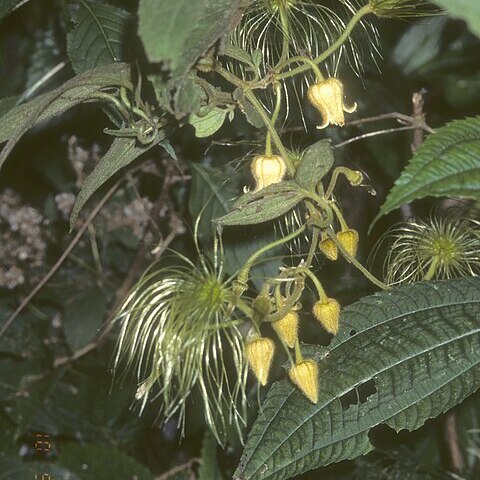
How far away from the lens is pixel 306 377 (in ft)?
2.51

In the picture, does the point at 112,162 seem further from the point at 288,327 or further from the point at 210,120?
the point at 288,327

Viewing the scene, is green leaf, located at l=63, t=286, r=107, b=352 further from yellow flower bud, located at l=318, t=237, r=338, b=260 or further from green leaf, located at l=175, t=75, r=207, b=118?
green leaf, located at l=175, t=75, r=207, b=118

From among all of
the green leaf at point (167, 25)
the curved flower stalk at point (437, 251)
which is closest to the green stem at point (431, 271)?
the curved flower stalk at point (437, 251)

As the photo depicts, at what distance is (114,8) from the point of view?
119 centimetres

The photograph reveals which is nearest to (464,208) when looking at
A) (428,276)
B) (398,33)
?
(428,276)

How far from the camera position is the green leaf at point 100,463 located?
1.50 m

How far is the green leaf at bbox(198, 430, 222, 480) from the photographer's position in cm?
139

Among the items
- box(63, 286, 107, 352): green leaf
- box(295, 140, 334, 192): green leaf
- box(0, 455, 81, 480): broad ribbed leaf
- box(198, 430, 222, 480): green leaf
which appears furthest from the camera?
box(63, 286, 107, 352): green leaf

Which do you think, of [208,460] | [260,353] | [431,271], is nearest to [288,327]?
[260,353]

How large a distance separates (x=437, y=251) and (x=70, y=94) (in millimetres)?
551

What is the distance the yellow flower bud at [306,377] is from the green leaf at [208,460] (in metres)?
0.65

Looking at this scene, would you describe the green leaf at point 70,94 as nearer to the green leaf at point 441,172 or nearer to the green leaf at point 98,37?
the green leaf at point 441,172

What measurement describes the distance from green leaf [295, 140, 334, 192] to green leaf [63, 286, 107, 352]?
43.0 inches

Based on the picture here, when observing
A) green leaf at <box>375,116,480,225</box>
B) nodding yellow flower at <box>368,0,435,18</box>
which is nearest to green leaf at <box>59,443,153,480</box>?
nodding yellow flower at <box>368,0,435,18</box>
